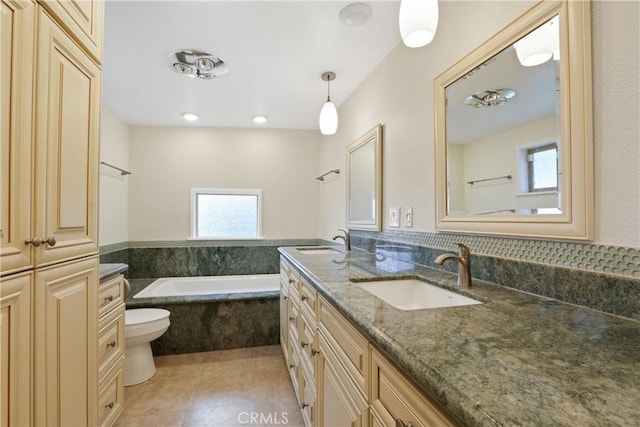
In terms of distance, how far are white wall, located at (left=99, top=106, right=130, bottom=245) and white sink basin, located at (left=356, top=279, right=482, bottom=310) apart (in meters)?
2.88

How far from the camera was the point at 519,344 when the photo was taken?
2.07 ft

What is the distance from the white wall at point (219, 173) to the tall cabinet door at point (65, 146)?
8.49ft

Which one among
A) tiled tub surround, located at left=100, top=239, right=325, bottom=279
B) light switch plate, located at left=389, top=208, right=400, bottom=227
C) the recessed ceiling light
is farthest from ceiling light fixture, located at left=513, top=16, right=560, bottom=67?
the recessed ceiling light

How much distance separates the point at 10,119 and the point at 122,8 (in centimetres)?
127

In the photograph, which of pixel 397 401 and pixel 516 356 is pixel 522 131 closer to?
pixel 516 356

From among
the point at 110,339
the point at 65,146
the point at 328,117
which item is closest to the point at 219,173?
the point at 328,117

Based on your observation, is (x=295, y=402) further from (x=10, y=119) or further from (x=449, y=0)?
(x=449, y=0)

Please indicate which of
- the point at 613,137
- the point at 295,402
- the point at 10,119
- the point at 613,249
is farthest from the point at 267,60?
the point at 295,402

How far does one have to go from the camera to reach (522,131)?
108 centimetres

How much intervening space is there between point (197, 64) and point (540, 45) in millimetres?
2146

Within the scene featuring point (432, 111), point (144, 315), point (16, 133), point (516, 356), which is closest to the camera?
point (516, 356)

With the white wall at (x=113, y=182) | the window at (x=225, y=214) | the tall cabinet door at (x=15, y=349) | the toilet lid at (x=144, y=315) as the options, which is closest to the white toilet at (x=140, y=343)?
the toilet lid at (x=144, y=315)

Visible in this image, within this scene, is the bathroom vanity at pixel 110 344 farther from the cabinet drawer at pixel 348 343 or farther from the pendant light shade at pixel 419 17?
the pendant light shade at pixel 419 17

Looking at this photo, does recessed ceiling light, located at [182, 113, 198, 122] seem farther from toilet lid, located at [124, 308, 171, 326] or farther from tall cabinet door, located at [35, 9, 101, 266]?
tall cabinet door, located at [35, 9, 101, 266]
